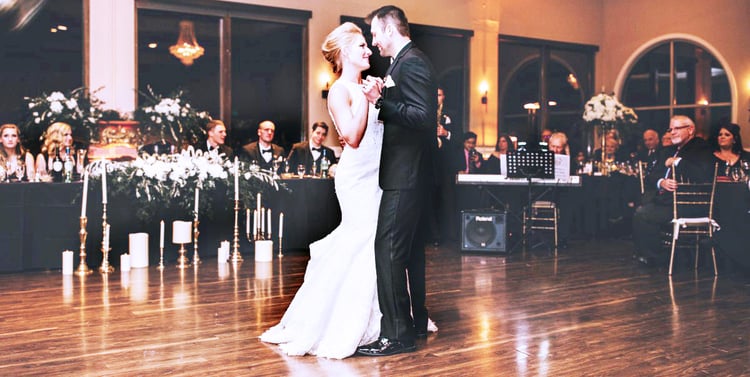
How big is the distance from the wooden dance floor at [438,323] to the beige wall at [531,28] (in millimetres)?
4230

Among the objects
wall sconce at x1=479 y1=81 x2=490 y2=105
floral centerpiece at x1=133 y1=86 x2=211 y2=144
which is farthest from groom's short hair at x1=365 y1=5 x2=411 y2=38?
wall sconce at x1=479 y1=81 x2=490 y2=105

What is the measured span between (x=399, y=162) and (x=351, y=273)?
657 millimetres

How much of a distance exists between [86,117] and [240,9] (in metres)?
3.18

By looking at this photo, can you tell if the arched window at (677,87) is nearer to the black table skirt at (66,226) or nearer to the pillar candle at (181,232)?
the black table skirt at (66,226)

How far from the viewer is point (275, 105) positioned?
36.7 ft

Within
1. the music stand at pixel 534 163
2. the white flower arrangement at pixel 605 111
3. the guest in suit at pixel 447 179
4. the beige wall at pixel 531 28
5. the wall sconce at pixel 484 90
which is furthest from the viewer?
the wall sconce at pixel 484 90

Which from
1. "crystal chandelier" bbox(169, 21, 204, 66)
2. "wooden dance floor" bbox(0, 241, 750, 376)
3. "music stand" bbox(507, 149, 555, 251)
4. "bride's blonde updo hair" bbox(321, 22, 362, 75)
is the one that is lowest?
"wooden dance floor" bbox(0, 241, 750, 376)

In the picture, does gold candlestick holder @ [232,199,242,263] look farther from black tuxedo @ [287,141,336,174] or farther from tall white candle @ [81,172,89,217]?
black tuxedo @ [287,141,336,174]

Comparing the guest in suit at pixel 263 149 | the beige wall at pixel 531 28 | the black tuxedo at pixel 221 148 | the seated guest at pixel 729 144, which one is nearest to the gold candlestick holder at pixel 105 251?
the black tuxedo at pixel 221 148

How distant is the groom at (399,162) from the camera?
3732mm

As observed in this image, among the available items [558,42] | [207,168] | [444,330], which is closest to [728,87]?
[558,42]

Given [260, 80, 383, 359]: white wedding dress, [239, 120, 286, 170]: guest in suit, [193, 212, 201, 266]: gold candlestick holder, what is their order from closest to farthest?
[260, 80, 383, 359]: white wedding dress, [193, 212, 201, 266]: gold candlestick holder, [239, 120, 286, 170]: guest in suit

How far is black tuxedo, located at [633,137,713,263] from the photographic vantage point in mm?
7047

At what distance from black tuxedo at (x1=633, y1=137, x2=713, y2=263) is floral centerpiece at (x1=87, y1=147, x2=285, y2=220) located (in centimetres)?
381
